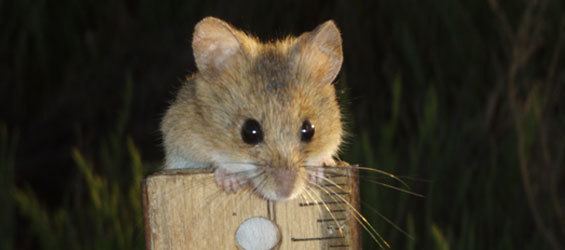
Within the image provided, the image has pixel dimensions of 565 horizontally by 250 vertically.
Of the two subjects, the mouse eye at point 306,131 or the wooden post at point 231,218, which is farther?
the mouse eye at point 306,131

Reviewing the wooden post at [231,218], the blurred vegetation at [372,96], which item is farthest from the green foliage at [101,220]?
the wooden post at [231,218]

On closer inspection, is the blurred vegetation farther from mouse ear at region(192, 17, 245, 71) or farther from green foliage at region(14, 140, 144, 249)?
mouse ear at region(192, 17, 245, 71)

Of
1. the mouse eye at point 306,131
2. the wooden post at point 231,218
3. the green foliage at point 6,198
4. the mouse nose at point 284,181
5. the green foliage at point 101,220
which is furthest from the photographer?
the green foliage at point 6,198

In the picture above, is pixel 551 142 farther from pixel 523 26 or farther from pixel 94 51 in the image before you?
pixel 94 51

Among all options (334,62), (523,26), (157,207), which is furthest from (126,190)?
(157,207)

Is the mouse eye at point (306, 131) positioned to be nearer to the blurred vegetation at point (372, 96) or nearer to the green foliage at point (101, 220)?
the green foliage at point (101, 220)

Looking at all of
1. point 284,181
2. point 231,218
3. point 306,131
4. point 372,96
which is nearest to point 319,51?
point 306,131

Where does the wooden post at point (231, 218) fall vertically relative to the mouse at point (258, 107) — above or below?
below
